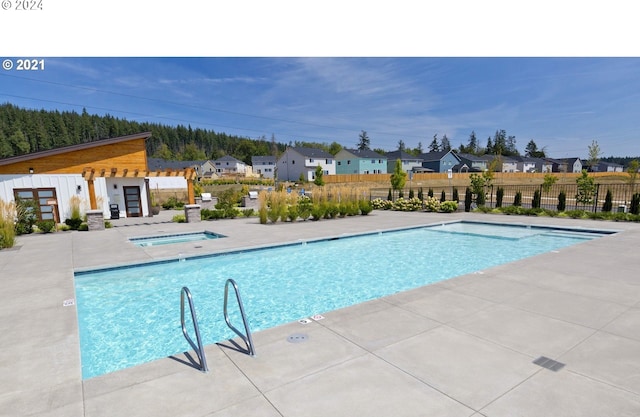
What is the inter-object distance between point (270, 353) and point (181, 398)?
37.8 inches

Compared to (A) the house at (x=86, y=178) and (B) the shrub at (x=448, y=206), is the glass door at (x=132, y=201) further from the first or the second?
(B) the shrub at (x=448, y=206)

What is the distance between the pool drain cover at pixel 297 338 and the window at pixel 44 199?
16.7 meters

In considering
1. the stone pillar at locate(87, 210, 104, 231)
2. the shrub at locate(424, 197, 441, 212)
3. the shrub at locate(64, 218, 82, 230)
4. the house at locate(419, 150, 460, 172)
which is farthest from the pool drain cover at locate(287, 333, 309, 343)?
the house at locate(419, 150, 460, 172)

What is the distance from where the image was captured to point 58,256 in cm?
858

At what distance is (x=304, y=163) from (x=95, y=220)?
40388mm

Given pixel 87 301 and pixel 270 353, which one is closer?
pixel 270 353

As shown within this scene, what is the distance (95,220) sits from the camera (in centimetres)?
1347

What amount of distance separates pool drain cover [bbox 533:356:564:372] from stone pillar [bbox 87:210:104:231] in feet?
50.5

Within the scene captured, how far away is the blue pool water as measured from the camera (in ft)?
15.6

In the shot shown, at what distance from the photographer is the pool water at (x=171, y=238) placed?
11.4m

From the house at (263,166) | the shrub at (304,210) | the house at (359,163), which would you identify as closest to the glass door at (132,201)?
the shrub at (304,210)

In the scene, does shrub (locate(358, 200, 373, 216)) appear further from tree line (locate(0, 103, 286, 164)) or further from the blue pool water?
tree line (locate(0, 103, 286, 164))
